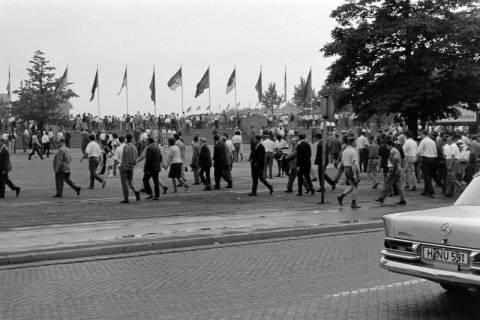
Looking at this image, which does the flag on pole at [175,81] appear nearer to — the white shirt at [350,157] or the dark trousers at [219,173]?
the dark trousers at [219,173]

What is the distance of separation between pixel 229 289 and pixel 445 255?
2.88 m

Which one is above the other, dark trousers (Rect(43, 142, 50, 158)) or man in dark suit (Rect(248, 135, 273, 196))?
dark trousers (Rect(43, 142, 50, 158))

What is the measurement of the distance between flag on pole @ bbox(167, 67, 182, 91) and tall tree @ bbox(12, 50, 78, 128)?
8966 millimetres

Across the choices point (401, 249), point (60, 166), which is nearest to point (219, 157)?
point (60, 166)

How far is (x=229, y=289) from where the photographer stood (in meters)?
8.27

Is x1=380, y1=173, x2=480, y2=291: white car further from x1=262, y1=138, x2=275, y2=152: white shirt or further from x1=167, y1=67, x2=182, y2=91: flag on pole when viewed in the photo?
x1=167, y1=67, x2=182, y2=91: flag on pole

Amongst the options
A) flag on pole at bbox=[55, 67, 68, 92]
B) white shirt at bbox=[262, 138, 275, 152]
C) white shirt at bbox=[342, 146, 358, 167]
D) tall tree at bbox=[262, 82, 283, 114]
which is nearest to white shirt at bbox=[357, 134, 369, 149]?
white shirt at bbox=[262, 138, 275, 152]

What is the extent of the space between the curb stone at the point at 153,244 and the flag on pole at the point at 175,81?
41.5 metres

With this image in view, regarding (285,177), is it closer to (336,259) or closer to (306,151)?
(306,151)

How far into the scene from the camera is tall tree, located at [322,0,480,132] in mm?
27906

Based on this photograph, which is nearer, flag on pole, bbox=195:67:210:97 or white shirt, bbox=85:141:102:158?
white shirt, bbox=85:141:102:158

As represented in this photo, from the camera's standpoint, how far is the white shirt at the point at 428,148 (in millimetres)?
20391

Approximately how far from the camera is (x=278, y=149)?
1079 inches

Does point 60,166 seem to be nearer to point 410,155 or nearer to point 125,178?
point 125,178
